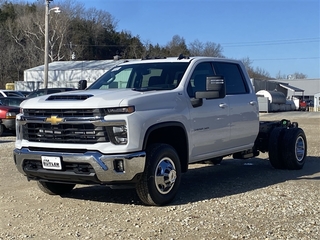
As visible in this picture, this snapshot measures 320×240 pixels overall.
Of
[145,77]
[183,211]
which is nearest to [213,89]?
[145,77]

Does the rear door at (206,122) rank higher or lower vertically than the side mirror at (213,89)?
lower

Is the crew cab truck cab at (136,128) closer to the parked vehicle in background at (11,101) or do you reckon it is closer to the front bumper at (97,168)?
the front bumper at (97,168)

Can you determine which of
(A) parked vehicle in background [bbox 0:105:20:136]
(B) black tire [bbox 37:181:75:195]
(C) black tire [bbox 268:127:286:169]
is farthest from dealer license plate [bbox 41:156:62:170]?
(A) parked vehicle in background [bbox 0:105:20:136]

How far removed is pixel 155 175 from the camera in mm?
6559

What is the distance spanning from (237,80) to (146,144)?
9.42ft

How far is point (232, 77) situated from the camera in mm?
8688

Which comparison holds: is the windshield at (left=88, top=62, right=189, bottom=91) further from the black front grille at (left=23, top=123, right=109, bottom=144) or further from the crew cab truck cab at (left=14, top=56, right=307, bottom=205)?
the black front grille at (left=23, top=123, right=109, bottom=144)

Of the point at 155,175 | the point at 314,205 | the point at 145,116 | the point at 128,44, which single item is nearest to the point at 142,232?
the point at 155,175

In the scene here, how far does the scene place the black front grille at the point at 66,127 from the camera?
248 inches

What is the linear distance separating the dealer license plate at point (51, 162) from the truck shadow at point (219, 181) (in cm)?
105

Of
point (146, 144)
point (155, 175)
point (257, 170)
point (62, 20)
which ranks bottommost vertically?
point (257, 170)

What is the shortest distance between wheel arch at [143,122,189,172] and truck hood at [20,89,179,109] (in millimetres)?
470

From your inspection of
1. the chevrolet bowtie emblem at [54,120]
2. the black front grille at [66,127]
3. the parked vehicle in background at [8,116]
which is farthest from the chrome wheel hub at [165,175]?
the parked vehicle in background at [8,116]

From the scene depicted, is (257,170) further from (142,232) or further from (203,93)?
(142,232)
